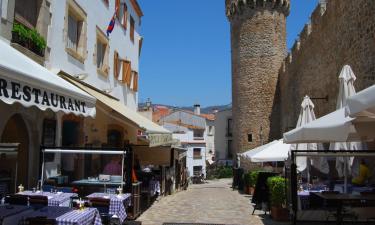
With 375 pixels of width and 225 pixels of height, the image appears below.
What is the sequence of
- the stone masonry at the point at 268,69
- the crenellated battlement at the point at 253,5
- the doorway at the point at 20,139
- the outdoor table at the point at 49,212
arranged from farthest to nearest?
the crenellated battlement at the point at 253,5
the stone masonry at the point at 268,69
the doorway at the point at 20,139
the outdoor table at the point at 49,212

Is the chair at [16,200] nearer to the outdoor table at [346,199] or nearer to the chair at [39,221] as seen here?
the chair at [39,221]

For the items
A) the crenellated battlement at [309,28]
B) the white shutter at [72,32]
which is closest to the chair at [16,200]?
the white shutter at [72,32]

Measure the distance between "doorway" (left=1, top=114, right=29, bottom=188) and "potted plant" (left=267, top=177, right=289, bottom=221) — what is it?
18.5 feet

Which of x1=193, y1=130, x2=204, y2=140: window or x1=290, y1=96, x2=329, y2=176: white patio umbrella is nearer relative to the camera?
x1=290, y1=96, x2=329, y2=176: white patio umbrella

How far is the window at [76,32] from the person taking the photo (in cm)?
1154

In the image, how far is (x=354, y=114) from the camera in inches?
203

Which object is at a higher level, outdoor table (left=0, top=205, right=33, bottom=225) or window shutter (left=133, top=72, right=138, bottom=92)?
window shutter (left=133, top=72, right=138, bottom=92)

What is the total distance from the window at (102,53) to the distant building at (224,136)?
48112mm

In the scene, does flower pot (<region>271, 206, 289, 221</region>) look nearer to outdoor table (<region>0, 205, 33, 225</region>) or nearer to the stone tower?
outdoor table (<region>0, 205, 33, 225</region>)

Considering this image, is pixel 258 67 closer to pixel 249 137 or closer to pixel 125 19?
pixel 249 137

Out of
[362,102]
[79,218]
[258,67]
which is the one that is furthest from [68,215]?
[258,67]

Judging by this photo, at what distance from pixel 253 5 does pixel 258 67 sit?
4612mm

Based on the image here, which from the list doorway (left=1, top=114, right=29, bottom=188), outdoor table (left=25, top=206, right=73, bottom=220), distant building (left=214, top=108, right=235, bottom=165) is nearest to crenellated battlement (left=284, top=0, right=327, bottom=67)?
doorway (left=1, top=114, right=29, bottom=188)

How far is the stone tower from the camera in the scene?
99.5 ft
